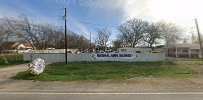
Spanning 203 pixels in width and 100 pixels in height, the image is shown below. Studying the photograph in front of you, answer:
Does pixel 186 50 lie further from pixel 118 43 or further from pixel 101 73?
pixel 101 73

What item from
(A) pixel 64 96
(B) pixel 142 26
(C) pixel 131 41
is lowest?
(A) pixel 64 96

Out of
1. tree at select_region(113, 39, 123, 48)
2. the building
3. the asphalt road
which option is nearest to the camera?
the asphalt road

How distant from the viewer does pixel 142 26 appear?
6531 cm

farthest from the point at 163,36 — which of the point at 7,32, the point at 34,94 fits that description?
the point at 34,94

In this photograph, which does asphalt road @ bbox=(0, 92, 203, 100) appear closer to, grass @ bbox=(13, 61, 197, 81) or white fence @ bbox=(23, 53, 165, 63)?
grass @ bbox=(13, 61, 197, 81)

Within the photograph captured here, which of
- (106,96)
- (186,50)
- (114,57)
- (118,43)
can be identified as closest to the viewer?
(106,96)

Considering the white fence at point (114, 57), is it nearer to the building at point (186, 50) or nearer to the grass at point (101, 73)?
the grass at point (101, 73)

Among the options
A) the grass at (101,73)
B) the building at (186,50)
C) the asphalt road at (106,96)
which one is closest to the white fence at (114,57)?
the grass at (101,73)

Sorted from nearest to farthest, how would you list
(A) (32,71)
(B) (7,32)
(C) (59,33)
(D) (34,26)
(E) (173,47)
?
(A) (32,71) → (B) (7,32) → (D) (34,26) → (E) (173,47) → (C) (59,33)

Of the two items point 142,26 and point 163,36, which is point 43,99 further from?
point 163,36

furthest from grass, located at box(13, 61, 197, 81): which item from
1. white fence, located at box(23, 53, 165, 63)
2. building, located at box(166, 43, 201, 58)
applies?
building, located at box(166, 43, 201, 58)

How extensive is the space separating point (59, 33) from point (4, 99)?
57.0 meters

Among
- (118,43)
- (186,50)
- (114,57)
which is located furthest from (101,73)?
(118,43)

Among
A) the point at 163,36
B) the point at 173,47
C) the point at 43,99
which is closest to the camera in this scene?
the point at 43,99
